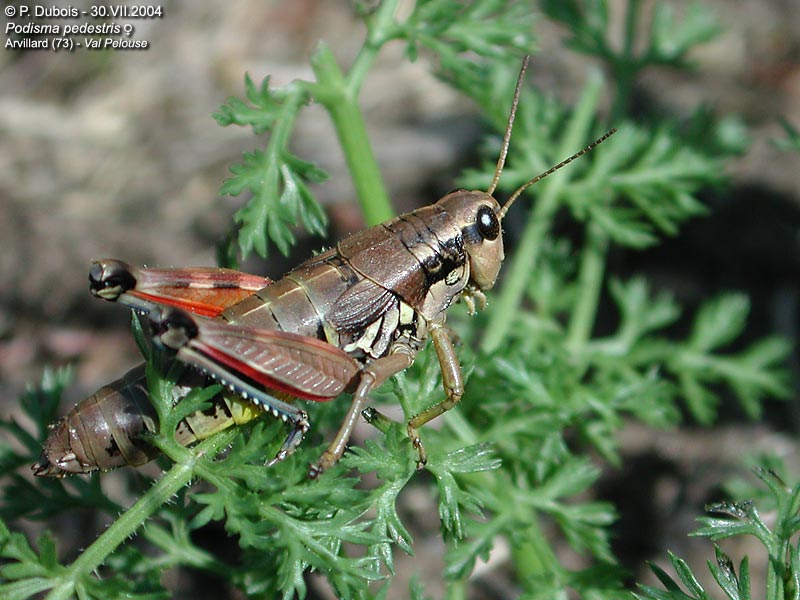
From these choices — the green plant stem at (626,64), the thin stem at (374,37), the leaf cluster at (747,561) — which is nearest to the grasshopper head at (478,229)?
the thin stem at (374,37)

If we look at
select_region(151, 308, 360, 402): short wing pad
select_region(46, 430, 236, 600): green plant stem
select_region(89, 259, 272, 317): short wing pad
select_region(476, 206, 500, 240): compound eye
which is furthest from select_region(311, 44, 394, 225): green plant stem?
select_region(46, 430, 236, 600): green plant stem

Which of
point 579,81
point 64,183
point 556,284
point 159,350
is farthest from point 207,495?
point 579,81

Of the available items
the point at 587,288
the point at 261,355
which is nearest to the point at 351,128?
the point at 261,355

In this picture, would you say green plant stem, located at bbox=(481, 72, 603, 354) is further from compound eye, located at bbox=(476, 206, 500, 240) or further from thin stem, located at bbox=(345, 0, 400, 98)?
thin stem, located at bbox=(345, 0, 400, 98)

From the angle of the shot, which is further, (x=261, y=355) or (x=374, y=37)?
(x=374, y=37)

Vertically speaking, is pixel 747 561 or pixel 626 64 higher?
pixel 626 64

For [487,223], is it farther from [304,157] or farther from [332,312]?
[304,157]

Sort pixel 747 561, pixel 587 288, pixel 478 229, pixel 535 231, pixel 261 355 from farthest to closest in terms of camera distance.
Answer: pixel 587 288, pixel 535 231, pixel 478 229, pixel 261 355, pixel 747 561
